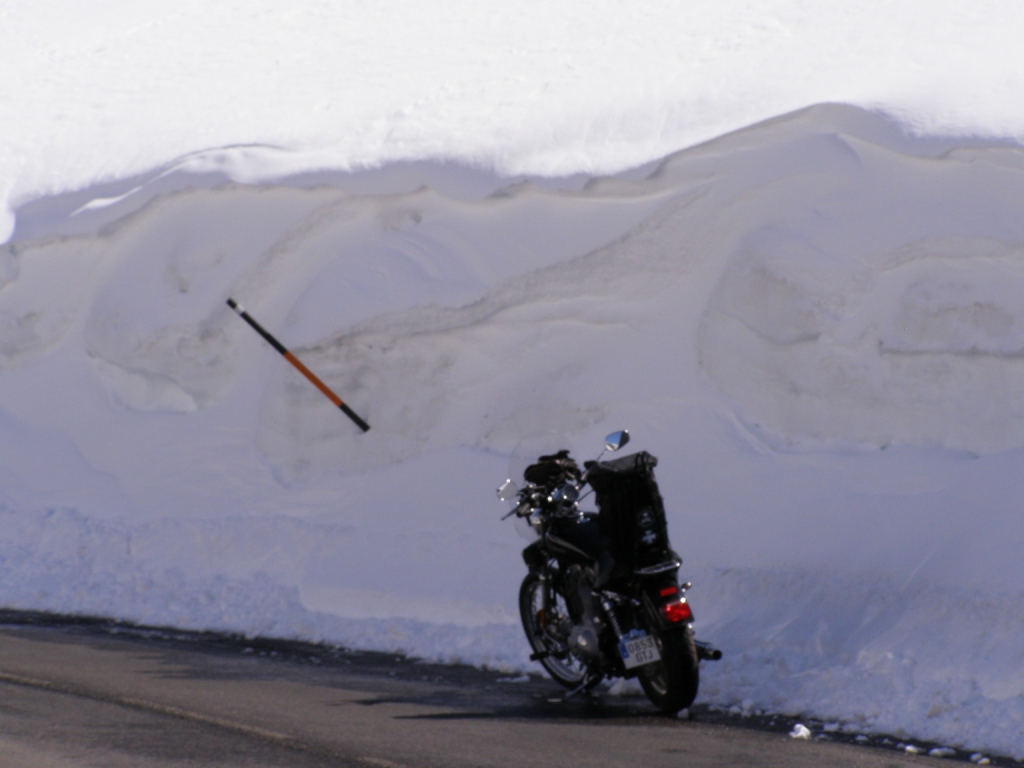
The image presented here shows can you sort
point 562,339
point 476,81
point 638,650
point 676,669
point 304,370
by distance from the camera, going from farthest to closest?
point 476,81
point 304,370
point 562,339
point 638,650
point 676,669

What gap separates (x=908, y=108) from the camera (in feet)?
28.1

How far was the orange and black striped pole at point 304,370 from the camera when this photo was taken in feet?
34.3

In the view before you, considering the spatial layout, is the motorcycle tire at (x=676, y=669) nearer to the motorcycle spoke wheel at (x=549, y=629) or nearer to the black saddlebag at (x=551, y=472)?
the motorcycle spoke wheel at (x=549, y=629)

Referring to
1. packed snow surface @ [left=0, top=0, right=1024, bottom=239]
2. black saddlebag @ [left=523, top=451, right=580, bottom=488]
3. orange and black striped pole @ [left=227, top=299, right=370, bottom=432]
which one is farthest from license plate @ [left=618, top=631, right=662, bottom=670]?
orange and black striped pole @ [left=227, top=299, right=370, bottom=432]

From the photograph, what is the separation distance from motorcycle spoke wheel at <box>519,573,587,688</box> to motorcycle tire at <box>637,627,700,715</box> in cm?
65

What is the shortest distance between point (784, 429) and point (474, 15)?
9.13 meters

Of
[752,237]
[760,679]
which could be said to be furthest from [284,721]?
[752,237]

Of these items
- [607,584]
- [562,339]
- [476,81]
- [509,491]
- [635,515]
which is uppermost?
[476,81]

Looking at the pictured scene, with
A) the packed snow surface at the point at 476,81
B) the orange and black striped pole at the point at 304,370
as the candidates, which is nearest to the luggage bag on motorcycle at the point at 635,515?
the packed snow surface at the point at 476,81

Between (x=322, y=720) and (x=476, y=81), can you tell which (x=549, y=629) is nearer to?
(x=322, y=720)

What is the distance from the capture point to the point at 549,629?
6.55 m

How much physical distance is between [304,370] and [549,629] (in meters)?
4.75

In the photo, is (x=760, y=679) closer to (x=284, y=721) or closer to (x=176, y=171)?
(x=284, y=721)

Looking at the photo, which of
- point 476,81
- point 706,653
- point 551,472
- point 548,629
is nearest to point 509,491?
point 551,472
